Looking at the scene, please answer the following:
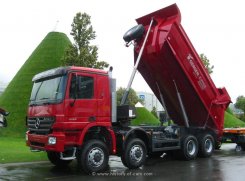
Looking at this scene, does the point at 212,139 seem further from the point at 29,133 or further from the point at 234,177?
the point at 29,133

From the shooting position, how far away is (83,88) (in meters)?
9.73

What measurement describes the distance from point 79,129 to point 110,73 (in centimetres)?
186

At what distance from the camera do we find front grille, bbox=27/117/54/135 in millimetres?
9516

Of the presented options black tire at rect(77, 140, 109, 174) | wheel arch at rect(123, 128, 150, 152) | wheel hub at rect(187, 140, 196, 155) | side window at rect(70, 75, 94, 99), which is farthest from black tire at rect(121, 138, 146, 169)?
wheel hub at rect(187, 140, 196, 155)

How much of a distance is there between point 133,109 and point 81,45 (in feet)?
30.6

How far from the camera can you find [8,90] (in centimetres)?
2472

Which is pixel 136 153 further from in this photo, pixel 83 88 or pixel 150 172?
pixel 83 88

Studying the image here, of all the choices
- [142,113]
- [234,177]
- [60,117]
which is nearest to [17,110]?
[142,113]

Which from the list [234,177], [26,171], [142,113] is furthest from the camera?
[142,113]

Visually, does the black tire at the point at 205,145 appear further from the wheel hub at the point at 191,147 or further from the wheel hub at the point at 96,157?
the wheel hub at the point at 96,157

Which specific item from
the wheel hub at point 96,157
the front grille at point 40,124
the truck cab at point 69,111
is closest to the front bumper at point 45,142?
the truck cab at point 69,111

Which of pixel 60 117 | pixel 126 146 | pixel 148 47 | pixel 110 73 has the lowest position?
pixel 126 146

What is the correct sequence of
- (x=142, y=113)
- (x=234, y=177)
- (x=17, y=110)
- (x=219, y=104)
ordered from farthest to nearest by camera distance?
(x=142, y=113) → (x=17, y=110) → (x=219, y=104) → (x=234, y=177)

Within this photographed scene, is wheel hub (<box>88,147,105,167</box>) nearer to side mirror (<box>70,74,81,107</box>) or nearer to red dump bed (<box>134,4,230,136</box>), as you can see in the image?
side mirror (<box>70,74,81,107</box>)
